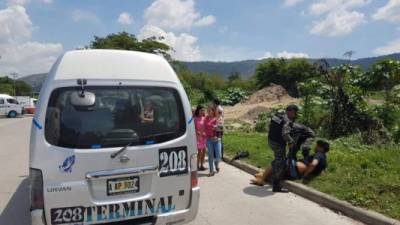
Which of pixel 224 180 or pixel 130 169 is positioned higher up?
pixel 130 169

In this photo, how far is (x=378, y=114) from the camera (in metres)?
13.9

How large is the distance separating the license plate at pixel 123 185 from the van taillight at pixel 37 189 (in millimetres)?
649

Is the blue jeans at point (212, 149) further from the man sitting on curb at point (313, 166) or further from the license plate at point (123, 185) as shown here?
the license plate at point (123, 185)

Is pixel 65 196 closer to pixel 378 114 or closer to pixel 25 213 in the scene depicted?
pixel 25 213

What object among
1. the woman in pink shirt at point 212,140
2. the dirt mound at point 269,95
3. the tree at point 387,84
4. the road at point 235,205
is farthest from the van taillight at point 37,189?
the dirt mound at point 269,95

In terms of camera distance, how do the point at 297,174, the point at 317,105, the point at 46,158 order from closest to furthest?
A: the point at 46,158 < the point at 297,174 < the point at 317,105

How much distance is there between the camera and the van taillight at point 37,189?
4.35 meters

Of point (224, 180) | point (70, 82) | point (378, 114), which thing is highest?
point (70, 82)

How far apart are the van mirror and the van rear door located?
2 centimetres

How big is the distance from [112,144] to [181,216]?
3.71 feet

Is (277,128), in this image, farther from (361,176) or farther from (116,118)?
(116,118)

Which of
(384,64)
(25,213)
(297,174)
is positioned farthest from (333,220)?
(384,64)

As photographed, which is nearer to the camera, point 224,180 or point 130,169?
point 130,169

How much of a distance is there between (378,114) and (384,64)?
5.93ft
